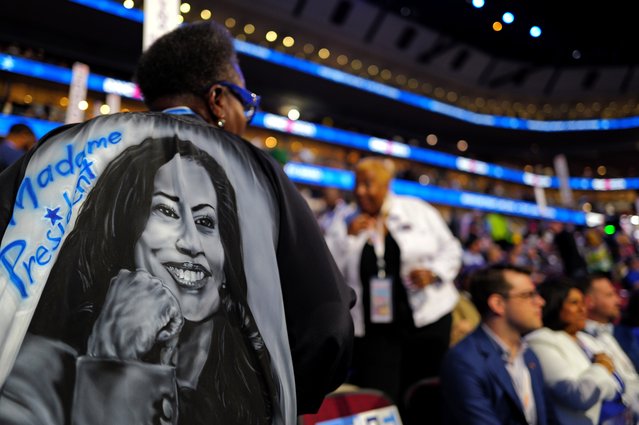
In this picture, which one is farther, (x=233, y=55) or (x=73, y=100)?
(x=73, y=100)

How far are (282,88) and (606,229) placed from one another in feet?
37.9

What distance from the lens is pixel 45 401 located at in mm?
794

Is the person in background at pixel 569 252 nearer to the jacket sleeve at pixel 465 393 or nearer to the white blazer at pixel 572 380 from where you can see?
the white blazer at pixel 572 380

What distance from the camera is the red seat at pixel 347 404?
174 cm

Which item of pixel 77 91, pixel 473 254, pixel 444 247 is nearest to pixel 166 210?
pixel 444 247

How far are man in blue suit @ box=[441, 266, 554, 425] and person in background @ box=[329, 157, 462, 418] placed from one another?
256mm

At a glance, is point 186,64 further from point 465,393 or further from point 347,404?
point 465,393

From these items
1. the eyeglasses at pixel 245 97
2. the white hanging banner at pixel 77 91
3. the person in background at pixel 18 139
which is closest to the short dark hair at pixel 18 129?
the person in background at pixel 18 139

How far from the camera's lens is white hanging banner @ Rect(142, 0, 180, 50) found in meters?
2.35

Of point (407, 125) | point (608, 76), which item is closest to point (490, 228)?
point (407, 125)

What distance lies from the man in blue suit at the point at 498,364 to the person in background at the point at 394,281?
26 cm

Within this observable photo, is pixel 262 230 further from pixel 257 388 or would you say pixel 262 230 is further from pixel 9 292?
pixel 9 292

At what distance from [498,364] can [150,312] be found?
1855 mm

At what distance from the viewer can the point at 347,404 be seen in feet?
6.01
